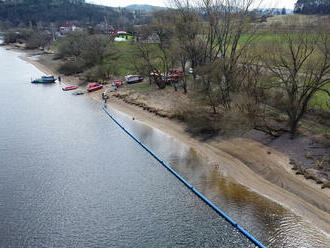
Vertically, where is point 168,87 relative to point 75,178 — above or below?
above

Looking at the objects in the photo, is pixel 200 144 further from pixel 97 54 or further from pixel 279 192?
pixel 97 54

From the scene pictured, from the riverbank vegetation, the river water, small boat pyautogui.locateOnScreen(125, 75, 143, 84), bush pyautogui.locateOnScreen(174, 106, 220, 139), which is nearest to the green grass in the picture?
small boat pyautogui.locateOnScreen(125, 75, 143, 84)

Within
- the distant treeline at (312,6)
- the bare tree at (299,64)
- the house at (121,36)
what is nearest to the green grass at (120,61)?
the house at (121,36)

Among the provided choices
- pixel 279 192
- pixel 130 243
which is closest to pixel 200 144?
pixel 279 192

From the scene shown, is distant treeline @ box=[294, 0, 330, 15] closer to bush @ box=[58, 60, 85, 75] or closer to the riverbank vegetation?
the riverbank vegetation

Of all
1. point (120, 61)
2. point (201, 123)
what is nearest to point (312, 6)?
point (120, 61)

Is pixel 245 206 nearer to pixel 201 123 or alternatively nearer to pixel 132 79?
pixel 201 123

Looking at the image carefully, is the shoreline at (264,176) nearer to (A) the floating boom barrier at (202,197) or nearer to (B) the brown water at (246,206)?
(B) the brown water at (246,206)
